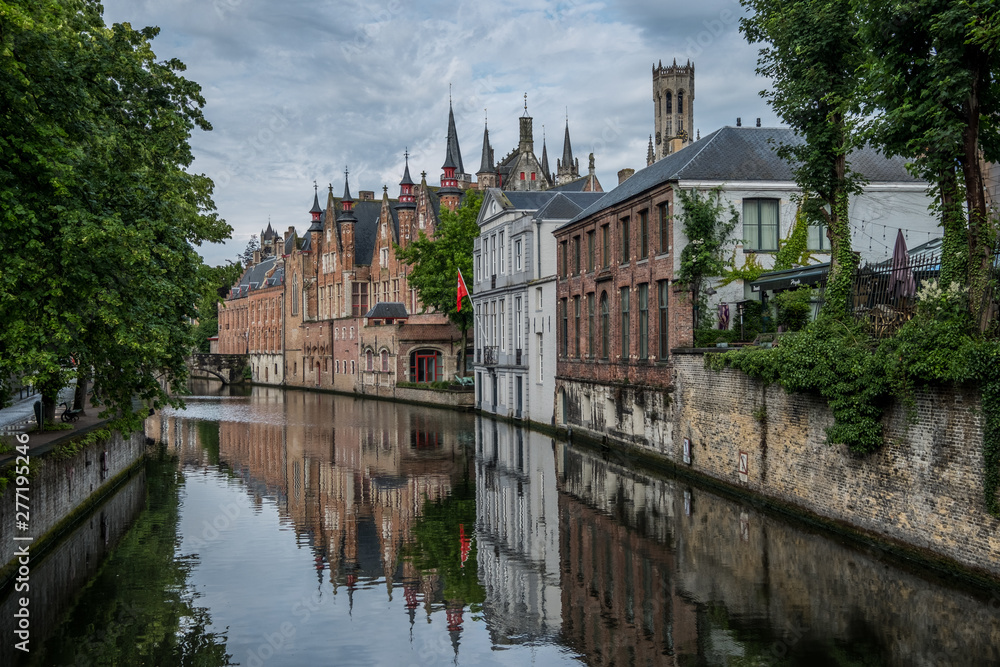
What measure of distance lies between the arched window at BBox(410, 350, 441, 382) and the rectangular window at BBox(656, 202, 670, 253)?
35.7m

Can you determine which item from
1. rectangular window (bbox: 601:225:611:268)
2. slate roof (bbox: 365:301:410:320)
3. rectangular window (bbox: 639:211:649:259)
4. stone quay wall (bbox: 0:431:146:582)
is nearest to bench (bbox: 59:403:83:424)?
stone quay wall (bbox: 0:431:146:582)


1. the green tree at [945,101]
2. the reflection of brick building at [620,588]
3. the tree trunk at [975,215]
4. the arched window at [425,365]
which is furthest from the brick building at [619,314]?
the arched window at [425,365]

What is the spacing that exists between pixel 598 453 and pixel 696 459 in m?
7.38

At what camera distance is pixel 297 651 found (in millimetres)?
12664

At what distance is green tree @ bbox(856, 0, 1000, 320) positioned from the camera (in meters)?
15.5

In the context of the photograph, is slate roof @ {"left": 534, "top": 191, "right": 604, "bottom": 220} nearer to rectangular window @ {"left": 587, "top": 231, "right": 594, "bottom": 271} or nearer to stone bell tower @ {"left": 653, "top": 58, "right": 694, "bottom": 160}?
rectangular window @ {"left": 587, "top": 231, "right": 594, "bottom": 271}

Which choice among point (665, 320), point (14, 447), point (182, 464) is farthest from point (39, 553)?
point (665, 320)

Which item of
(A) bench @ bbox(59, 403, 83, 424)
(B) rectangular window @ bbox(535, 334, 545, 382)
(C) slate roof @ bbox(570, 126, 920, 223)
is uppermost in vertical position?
(C) slate roof @ bbox(570, 126, 920, 223)

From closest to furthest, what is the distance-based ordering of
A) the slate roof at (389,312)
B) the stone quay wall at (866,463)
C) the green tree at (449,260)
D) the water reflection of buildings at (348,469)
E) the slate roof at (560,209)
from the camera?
the stone quay wall at (866,463) < the water reflection of buildings at (348,469) < the slate roof at (560,209) < the green tree at (449,260) < the slate roof at (389,312)

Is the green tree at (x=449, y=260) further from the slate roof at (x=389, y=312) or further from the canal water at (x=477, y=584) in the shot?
the canal water at (x=477, y=584)

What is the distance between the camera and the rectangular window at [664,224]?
30.5 metres

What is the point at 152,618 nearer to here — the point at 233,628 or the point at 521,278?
the point at 233,628

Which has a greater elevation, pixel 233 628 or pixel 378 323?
pixel 378 323

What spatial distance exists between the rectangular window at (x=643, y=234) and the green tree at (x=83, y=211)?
1768 centimetres
